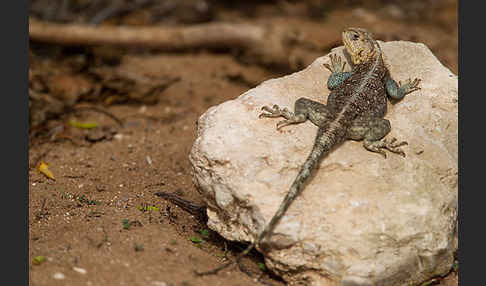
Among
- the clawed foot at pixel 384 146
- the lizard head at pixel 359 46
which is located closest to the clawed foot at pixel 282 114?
the clawed foot at pixel 384 146

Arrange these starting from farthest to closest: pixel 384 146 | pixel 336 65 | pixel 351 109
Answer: pixel 336 65 → pixel 351 109 → pixel 384 146

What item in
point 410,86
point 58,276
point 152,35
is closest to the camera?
point 58,276

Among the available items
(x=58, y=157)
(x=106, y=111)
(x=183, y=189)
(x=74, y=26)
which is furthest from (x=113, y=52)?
(x=183, y=189)

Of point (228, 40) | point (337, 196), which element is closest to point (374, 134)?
point (337, 196)

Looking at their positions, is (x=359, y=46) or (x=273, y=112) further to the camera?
(x=359, y=46)

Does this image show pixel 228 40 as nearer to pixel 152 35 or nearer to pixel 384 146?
pixel 152 35

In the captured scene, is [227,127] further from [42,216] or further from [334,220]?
[42,216]
